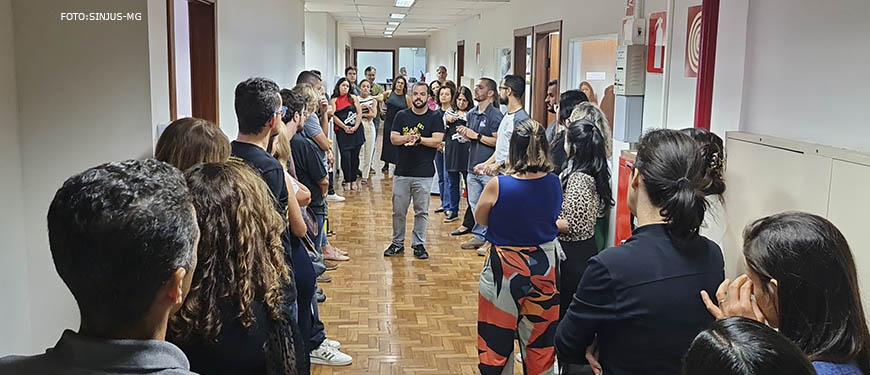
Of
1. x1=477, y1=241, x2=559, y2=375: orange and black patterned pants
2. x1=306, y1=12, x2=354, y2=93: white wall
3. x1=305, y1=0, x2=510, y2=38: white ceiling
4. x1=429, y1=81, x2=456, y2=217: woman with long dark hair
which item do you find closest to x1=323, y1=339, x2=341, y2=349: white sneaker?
x1=477, y1=241, x2=559, y2=375: orange and black patterned pants

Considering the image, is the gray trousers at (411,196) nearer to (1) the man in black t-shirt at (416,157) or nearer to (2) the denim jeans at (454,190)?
(1) the man in black t-shirt at (416,157)

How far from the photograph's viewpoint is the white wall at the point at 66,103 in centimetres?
310

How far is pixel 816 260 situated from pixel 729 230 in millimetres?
1731

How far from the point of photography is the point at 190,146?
236 cm

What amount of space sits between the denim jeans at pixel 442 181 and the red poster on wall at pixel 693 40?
4.02 meters

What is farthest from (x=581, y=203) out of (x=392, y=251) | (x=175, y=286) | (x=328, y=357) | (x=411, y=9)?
(x=411, y=9)

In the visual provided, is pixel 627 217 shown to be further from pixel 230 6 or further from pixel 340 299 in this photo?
pixel 230 6

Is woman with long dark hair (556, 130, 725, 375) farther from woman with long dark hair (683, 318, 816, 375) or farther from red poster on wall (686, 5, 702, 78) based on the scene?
red poster on wall (686, 5, 702, 78)

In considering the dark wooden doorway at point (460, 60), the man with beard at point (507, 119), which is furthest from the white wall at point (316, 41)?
the man with beard at point (507, 119)

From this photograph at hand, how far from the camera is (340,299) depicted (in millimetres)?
4914

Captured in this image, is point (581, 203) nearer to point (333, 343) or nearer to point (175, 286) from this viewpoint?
point (333, 343)

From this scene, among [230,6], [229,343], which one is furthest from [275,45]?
[229,343]

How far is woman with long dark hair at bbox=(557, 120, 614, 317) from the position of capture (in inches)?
133

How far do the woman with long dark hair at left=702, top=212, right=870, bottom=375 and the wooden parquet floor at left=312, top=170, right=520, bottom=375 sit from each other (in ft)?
8.11
